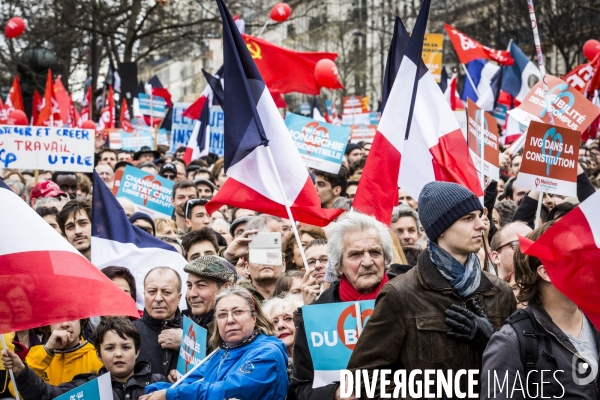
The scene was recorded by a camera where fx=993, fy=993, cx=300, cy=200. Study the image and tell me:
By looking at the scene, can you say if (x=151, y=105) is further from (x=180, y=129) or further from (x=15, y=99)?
(x=180, y=129)

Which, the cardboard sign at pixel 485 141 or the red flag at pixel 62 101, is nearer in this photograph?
the cardboard sign at pixel 485 141

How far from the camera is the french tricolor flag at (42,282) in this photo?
4680 mm

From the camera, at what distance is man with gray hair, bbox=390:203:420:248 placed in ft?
25.3

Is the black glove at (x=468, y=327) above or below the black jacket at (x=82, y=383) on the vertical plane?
above

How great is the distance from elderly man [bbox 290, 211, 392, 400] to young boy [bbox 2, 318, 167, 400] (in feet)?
3.75

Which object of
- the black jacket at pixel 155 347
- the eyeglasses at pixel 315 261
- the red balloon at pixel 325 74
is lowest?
the black jacket at pixel 155 347

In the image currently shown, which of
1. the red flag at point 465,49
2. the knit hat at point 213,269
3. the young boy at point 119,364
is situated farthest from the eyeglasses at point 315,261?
the red flag at point 465,49

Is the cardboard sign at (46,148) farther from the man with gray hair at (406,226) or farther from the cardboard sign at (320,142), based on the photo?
the man with gray hair at (406,226)

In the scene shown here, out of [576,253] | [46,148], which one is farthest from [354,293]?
[46,148]

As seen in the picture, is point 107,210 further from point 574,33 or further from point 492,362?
point 574,33

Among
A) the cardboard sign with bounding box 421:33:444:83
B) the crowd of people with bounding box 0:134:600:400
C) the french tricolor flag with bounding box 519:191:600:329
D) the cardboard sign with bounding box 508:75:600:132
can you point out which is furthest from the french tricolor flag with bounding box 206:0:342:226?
the cardboard sign with bounding box 421:33:444:83

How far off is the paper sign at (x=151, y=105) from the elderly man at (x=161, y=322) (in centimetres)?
1406

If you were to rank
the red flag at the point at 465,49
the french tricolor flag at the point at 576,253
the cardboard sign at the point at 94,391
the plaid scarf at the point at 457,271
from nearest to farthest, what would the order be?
the french tricolor flag at the point at 576,253
the plaid scarf at the point at 457,271
the cardboard sign at the point at 94,391
the red flag at the point at 465,49

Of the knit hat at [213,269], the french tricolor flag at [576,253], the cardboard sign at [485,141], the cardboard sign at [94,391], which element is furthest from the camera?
the cardboard sign at [485,141]
